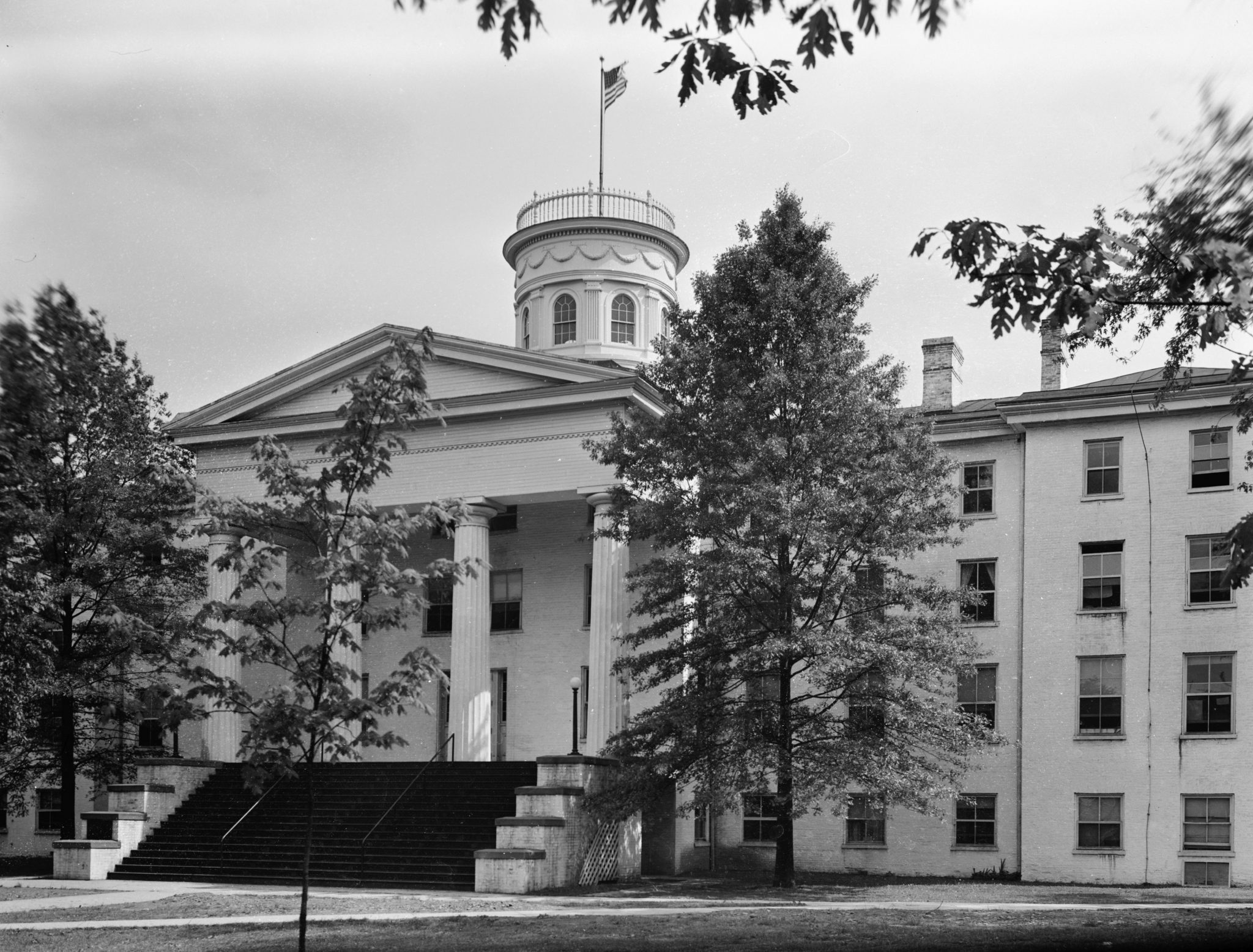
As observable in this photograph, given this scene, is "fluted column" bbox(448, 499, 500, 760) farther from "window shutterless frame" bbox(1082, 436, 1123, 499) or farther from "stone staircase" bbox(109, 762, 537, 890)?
"window shutterless frame" bbox(1082, 436, 1123, 499)

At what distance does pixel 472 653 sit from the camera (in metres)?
35.3

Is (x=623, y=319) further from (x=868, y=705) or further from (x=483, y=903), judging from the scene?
(x=483, y=903)

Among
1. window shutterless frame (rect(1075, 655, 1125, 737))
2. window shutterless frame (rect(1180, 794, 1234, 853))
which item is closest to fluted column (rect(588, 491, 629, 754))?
window shutterless frame (rect(1075, 655, 1125, 737))

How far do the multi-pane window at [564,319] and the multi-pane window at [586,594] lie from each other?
10.7 m

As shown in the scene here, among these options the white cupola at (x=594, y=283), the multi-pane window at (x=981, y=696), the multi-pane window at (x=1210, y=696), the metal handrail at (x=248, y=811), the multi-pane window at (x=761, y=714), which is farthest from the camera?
the white cupola at (x=594, y=283)

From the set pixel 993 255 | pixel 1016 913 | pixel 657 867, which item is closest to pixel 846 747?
pixel 1016 913

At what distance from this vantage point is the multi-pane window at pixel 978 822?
35.3m

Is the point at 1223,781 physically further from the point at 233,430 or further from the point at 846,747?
the point at 233,430

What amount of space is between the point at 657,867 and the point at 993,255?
25168 millimetres

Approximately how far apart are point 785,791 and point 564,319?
2308 cm

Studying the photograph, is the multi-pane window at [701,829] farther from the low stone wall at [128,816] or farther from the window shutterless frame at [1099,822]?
the low stone wall at [128,816]

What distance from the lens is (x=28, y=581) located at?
2362cm

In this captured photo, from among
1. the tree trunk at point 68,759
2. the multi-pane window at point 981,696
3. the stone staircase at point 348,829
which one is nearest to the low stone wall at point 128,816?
the stone staircase at point 348,829

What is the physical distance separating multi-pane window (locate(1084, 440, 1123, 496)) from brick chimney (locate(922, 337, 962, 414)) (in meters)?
4.94
